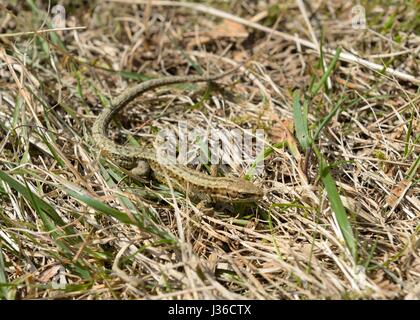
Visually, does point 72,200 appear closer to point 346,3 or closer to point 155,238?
point 155,238

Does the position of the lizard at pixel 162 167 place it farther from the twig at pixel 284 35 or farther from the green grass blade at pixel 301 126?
the twig at pixel 284 35

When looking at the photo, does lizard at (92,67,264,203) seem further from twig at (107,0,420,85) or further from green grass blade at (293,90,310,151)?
twig at (107,0,420,85)

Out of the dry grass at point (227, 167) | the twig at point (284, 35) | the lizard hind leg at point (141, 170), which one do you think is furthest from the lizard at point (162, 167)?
the twig at point (284, 35)

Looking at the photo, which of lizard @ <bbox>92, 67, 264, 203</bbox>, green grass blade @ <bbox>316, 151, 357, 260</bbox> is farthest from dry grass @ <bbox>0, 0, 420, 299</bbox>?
lizard @ <bbox>92, 67, 264, 203</bbox>

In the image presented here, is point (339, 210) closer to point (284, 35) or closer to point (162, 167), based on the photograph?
point (162, 167)

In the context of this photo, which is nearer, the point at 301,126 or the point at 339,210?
the point at 339,210

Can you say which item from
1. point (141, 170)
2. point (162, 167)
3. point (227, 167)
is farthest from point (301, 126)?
point (141, 170)

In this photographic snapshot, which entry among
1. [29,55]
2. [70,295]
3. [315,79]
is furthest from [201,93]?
[70,295]
